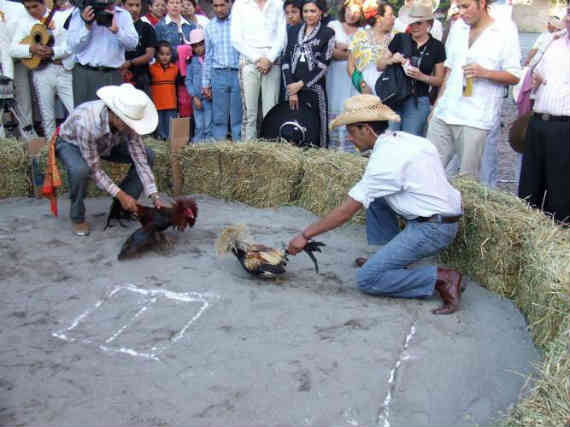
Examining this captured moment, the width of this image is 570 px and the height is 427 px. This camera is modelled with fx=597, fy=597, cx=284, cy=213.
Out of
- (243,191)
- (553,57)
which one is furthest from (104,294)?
(553,57)

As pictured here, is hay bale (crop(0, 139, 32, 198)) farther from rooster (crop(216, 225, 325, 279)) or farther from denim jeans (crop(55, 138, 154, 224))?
rooster (crop(216, 225, 325, 279))

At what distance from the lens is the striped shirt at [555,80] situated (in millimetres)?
5027

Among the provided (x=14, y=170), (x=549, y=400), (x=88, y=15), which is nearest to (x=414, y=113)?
Answer: (x=88, y=15)

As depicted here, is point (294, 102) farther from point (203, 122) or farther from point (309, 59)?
point (203, 122)

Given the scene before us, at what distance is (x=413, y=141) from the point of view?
4488 millimetres

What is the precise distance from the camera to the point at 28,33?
7973 millimetres

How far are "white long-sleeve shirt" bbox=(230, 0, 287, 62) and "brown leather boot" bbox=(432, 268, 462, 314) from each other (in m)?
4.13

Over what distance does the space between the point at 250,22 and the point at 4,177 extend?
360 cm

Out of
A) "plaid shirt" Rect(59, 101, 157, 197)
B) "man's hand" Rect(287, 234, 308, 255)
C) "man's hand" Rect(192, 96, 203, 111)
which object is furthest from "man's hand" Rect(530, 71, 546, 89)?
"man's hand" Rect(192, 96, 203, 111)

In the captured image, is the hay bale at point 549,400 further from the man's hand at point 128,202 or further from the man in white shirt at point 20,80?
the man in white shirt at point 20,80

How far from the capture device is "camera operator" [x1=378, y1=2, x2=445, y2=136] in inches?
259

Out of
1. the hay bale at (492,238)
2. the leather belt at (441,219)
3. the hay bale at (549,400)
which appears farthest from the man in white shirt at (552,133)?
the hay bale at (549,400)

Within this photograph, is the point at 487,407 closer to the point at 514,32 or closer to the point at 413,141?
the point at 413,141

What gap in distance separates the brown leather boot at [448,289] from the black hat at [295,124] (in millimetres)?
3323
